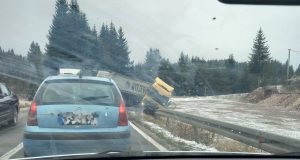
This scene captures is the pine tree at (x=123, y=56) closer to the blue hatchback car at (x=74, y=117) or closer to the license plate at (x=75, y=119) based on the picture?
the blue hatchback car at (x=74, y=117)

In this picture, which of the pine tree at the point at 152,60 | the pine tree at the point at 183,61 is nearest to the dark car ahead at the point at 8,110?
the pine tree at the point at 152,60

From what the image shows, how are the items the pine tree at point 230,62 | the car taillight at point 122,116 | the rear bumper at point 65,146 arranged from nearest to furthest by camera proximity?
the pine tree at point 230,62 → the rear bumper at point 65,146 → the car taillight at point 122,116

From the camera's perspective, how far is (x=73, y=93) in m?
6.87

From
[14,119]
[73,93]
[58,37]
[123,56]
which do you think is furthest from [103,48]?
[14,119]

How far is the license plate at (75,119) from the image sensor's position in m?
6.75

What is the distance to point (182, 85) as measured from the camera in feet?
21.6

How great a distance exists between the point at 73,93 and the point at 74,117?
31cm

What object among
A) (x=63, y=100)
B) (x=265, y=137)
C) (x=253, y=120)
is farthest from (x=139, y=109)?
(x=253, y=120)

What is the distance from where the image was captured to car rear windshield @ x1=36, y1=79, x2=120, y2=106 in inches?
270

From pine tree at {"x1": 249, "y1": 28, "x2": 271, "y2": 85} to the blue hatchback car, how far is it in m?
1.91

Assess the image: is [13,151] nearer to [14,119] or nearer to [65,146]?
[65,146]

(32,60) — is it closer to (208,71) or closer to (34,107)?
(34,107)

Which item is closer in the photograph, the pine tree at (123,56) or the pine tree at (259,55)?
the pine tree at (259,55)

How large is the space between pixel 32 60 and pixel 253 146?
10.1ft
